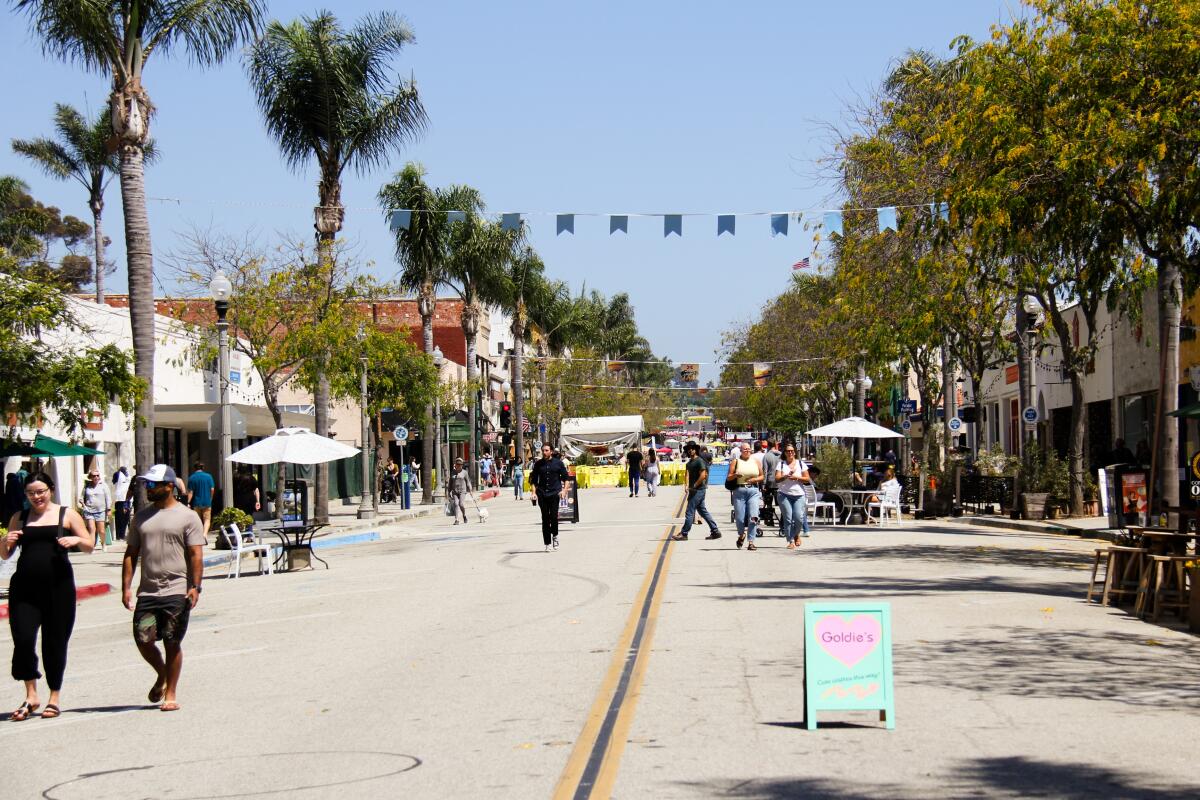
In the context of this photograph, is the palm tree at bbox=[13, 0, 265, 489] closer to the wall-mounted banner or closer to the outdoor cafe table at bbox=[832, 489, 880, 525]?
the outdoor cafe table at bbox=[832, 489, 880, 525]

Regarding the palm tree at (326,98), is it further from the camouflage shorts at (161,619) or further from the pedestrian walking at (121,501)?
the camouflage shorts at (161,619)

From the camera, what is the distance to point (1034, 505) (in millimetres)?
32688

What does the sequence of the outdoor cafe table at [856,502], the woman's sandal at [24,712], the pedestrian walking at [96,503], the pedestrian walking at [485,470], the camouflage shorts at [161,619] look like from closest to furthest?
the woman's sandal at [24,712]
the camouflage shorts at [161,619]
the pedestrian walking at [96,503]
the outdoor cafe table at [856,502]
the pedestrian walking at [485,470]

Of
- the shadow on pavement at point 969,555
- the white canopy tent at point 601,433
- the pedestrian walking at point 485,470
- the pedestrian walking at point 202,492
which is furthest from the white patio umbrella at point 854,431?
the white canopy tent at point 601,433

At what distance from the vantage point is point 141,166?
27.9m

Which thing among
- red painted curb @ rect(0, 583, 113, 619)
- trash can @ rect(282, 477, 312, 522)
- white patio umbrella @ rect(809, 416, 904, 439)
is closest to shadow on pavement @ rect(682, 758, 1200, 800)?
red painted curb @ rect(0, 583, 113, 619)

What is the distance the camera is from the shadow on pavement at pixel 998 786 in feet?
22.8

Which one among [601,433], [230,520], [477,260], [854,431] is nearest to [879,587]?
[230,520]

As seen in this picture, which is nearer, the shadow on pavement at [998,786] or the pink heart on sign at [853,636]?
the shadow on pavement at [998,786]

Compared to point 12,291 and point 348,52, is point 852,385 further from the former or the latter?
point 12,291

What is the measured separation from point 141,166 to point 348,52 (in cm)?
1054

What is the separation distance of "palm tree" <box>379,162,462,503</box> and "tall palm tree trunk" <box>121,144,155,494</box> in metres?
22.4

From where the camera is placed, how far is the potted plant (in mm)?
28812

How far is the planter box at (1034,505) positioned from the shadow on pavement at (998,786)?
26.1 meters
